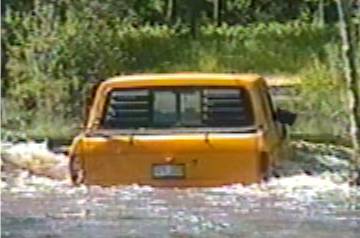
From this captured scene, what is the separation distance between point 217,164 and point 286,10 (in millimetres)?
49258

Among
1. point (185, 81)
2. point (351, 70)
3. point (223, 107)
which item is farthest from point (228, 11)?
point (223, 107)

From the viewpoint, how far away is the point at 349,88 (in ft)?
51.3

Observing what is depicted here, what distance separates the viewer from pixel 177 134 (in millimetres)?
14203

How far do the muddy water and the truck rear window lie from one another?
637 millimetres

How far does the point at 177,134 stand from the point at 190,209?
97 cm

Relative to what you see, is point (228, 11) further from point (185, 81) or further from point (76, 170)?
point (76, 170)

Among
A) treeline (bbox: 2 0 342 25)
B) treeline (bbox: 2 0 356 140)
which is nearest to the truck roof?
treeline (bbox: 2 0 356 140)

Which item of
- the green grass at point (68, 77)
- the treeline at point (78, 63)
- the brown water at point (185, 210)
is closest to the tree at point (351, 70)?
the brown water at point (185, 210)

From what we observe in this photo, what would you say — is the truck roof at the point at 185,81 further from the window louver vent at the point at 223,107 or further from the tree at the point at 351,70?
the tree at the point at 351,70

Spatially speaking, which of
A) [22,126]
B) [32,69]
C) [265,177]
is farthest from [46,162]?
[32,69]

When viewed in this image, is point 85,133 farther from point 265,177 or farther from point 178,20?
point 178,20

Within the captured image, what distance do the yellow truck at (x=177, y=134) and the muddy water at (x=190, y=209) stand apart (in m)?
0.16

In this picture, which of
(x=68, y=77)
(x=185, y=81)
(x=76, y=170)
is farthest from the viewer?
(x=68, y=77)

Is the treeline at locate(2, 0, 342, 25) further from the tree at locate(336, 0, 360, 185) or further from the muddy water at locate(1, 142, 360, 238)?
the muddy water at locate(1, 142, 360, 238)
